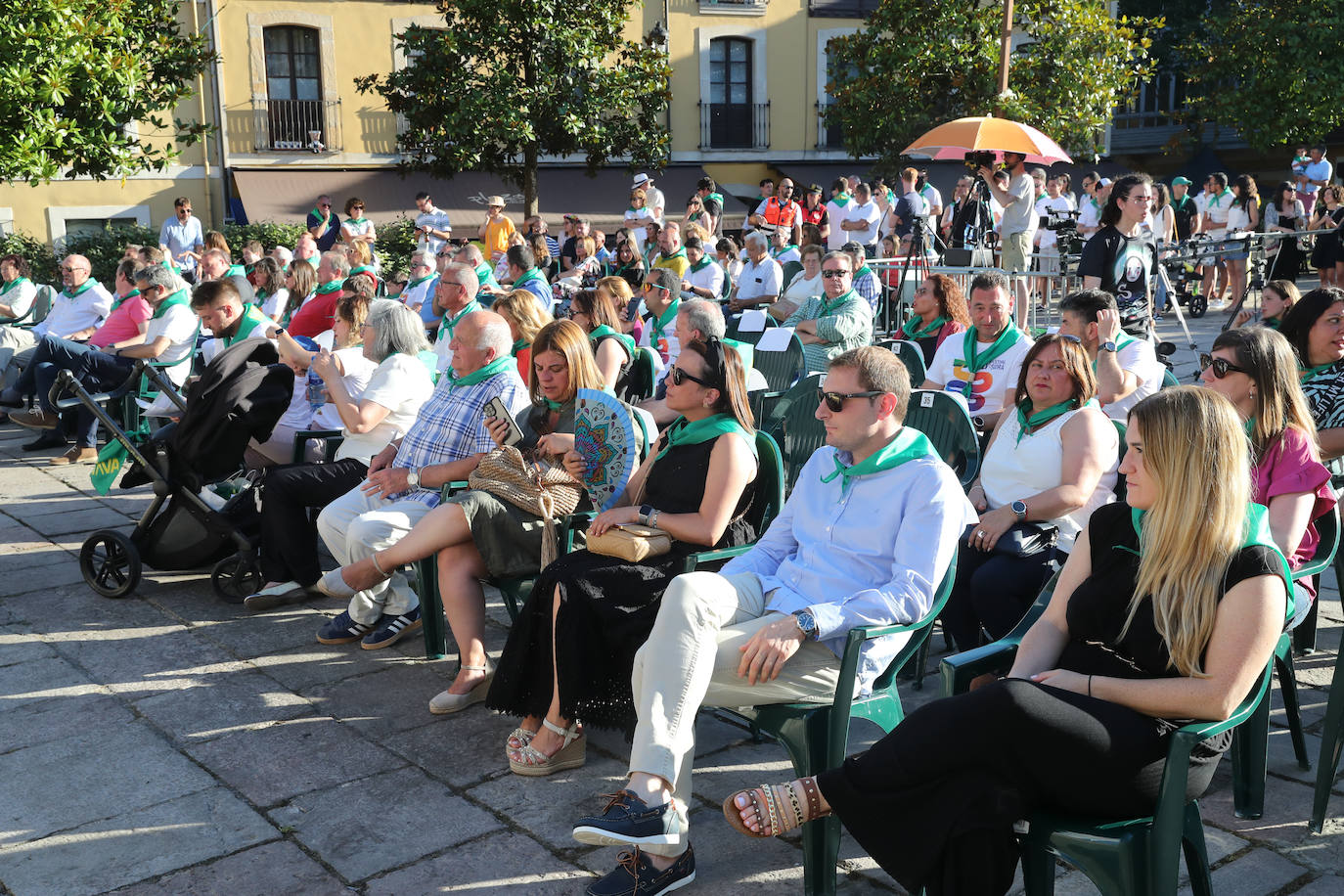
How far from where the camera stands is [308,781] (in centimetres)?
361

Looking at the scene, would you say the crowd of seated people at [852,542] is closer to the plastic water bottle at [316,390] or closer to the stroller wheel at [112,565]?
the plastic water bottle at [316,390]

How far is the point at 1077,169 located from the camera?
26250mm

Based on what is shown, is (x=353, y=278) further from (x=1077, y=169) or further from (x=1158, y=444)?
(x=1077, y=169)

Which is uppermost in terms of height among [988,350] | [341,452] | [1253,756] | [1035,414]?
[988,350]

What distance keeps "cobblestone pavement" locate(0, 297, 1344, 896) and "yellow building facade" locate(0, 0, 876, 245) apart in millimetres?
17856

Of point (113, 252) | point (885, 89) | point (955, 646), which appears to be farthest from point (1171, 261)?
point (113, 252)

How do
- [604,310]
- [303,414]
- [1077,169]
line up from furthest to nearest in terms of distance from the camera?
[1077,169], [604,310], [303,414]

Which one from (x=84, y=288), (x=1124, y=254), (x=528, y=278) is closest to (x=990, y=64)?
(x=528, y=278)

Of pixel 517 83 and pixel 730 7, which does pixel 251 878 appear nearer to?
pixel 517 83

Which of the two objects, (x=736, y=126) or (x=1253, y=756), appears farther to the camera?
(x=736, y=126)

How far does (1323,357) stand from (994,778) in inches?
111

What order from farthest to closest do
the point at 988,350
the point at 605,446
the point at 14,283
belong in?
the point at 14,283
the point at 988,350
the point at 605,446

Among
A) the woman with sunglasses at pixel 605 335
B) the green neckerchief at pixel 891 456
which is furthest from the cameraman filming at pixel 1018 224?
the green neckerchief at pixel 891 456

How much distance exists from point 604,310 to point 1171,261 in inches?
367
